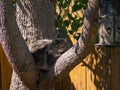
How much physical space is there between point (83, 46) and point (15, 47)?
1.25ft

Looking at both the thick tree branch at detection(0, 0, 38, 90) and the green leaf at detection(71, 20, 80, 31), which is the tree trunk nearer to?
the thick tree branch at detection(0, 0, 38, 90)

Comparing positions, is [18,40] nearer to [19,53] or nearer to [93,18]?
[19,53]

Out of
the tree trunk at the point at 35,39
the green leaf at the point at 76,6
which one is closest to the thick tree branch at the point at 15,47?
the tree trunk at the point at 35,39

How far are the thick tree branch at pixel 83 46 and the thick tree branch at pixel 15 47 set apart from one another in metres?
0.13

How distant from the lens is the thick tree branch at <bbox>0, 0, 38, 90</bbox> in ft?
6.56

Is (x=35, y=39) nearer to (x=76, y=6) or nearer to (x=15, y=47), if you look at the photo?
(x=15, y=47)

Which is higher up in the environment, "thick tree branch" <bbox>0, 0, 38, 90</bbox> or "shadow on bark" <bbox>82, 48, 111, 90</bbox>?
"thick tree branch" <bbox>0, 0, 38, 90</bbox>

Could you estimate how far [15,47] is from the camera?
2.06 meters

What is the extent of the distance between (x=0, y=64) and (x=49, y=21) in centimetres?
213

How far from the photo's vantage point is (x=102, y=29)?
9.40ft

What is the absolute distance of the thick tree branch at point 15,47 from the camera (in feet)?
6.56

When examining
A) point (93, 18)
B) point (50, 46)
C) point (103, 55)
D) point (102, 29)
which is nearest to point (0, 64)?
point (103, 55)

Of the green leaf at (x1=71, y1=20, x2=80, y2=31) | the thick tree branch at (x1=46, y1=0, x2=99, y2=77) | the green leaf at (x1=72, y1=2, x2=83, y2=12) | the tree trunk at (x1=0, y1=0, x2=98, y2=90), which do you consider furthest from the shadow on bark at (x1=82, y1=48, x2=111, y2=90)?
the thick tree branch at (x1=46, y1=0, x2=99, y2=77)

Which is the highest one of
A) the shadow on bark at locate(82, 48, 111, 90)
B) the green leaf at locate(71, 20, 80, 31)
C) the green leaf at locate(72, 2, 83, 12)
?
the green leaf at locate(72, 2, 83, 12)
